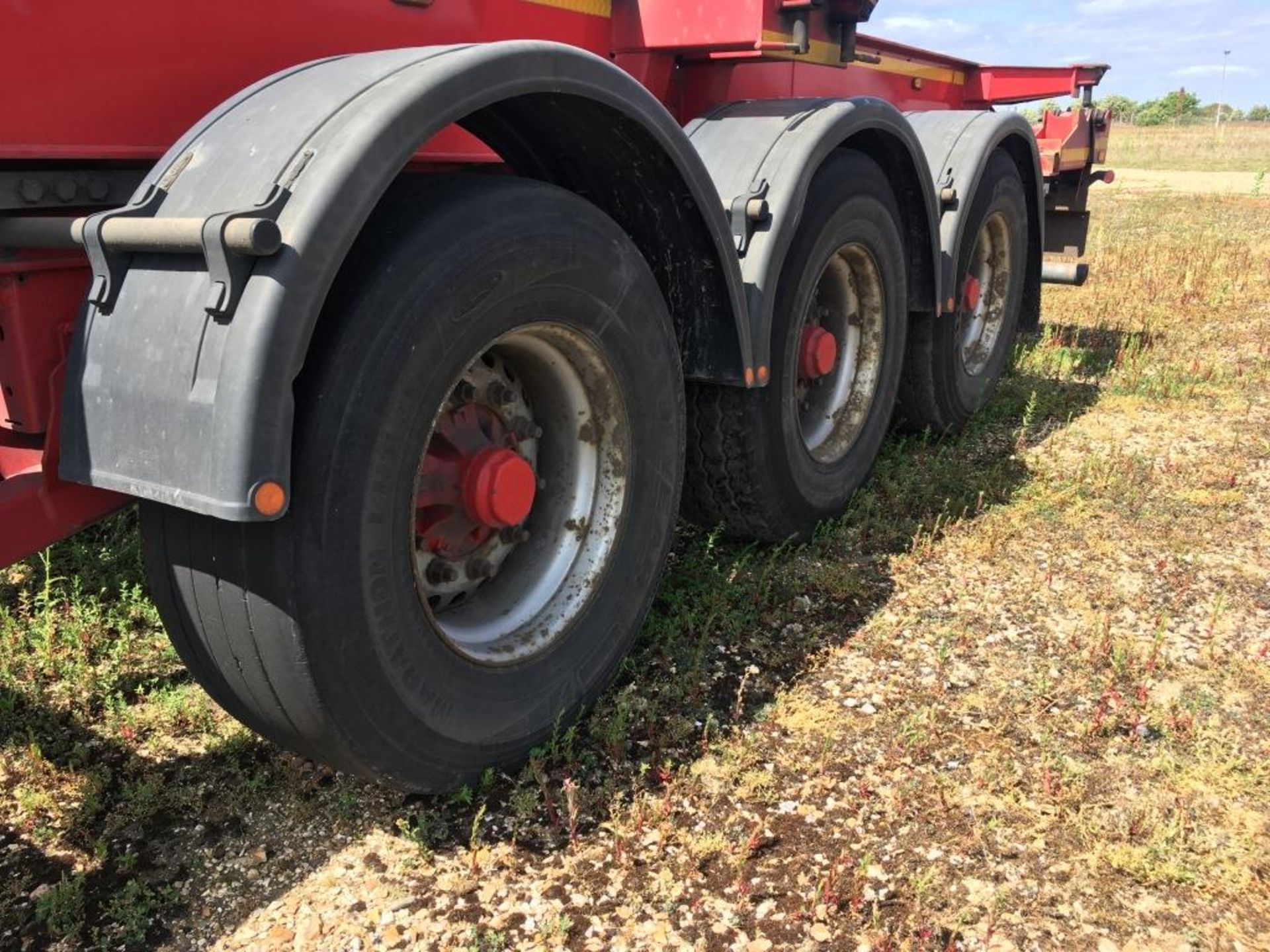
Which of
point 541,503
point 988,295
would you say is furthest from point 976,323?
point 541,503

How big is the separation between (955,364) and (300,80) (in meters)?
3.34

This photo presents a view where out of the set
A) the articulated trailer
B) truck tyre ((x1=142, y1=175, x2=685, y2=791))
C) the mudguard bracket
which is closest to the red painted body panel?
the articulated trailer

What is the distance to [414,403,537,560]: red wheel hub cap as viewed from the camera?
2.15 meters

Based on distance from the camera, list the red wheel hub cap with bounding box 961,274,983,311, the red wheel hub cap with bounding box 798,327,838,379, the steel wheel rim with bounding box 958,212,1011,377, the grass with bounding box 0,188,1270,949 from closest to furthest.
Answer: the grass with bounding box 0,188,1270,949 < the red wheel hub cap with bounding box 798,327,838,379 < the red wheel hub cap with bounding box 961,274,983,311 < the steel wheel rim with bounding box 958,212,1011,377

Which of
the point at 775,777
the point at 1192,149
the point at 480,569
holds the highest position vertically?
the point at 1192,149

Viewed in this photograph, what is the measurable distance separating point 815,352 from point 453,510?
1593 millimetres

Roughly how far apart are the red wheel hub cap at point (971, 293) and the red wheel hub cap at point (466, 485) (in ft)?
9.38

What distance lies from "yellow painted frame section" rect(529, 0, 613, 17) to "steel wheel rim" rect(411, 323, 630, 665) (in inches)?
41.0

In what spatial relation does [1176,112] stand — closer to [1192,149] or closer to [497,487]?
[1192,149]

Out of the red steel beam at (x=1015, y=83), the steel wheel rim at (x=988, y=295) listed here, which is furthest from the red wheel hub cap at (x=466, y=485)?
the red steel beam at (x=1015, y=83)

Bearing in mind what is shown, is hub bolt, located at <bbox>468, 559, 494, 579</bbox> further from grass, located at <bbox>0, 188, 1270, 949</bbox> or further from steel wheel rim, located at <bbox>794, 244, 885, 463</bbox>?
steel wheel rim, located at <bbox>794, 244, 885, 463</bbox>

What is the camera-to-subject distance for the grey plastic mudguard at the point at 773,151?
2.80 metres

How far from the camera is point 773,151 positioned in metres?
2.94

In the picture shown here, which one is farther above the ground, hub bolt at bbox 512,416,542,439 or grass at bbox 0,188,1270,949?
hub bolt at bbox 512,416,542,439
